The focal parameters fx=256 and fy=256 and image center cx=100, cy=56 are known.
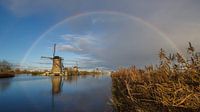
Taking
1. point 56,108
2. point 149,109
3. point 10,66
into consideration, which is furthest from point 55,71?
point 149,109

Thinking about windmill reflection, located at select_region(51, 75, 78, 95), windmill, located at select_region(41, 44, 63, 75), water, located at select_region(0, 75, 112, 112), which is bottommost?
water, located at select_region(0, 75, 112, 112)

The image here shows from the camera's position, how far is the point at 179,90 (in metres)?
7.20

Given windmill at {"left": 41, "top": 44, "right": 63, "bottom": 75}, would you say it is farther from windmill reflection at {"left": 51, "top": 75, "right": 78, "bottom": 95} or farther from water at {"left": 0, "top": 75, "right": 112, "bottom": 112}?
water at {"left": 0, "top": 75, "right": 112, "bottom": 112}

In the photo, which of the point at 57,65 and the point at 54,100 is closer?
the point at 54,100

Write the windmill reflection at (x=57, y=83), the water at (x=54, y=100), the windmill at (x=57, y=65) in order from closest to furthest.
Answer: the water at (x=54, y=100) < the windmill reflection at (x=57, y=83) < the windmill at (x=57, y=65)

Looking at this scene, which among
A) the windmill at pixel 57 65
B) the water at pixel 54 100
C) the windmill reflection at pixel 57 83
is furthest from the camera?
the windmill at pixel 57 65

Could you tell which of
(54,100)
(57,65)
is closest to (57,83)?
(54,100)

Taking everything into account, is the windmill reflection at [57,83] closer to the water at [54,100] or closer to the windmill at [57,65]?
the water at [54,100]

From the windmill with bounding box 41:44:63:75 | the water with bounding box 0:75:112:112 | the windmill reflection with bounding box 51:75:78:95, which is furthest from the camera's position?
the windmill with bounding box 41:44:63:75

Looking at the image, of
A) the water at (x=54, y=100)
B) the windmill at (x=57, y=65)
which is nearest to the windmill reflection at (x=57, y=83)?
the water at (x=54, y=100)

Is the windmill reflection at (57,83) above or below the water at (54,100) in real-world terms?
above

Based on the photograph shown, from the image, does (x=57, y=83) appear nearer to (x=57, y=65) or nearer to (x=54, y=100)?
(x=54, y=100)

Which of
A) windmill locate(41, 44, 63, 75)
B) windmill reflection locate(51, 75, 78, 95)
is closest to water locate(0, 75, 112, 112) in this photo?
windmill reflection locate(51, 75, 78, 95)

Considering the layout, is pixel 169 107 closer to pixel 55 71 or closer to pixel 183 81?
pixel 183 81
